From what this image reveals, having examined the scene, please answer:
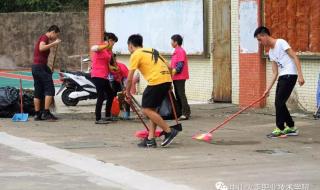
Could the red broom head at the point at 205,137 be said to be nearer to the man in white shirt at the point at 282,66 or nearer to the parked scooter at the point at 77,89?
the man in white shirt at the point at 282,66

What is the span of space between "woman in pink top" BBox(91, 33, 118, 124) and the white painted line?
2.35 meters

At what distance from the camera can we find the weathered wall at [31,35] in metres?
34.0

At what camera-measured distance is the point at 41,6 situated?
40.2 metres

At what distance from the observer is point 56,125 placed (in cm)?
1347

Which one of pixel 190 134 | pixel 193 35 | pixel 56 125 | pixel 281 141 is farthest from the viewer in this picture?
pixel 193 35

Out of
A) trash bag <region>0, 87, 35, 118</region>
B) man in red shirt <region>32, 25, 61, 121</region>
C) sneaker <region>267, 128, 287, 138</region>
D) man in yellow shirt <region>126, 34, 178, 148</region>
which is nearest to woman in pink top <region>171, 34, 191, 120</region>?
man in red shirt <region>32, 25, 61, 121</region>

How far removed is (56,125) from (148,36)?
7.44 m

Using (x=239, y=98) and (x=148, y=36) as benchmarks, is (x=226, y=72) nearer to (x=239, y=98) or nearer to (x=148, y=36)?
(x=239, y=98)

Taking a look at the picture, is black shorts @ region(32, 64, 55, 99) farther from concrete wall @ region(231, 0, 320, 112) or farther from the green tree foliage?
the green tree foliage

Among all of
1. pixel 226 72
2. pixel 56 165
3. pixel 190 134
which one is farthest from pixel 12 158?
pixel 226 72

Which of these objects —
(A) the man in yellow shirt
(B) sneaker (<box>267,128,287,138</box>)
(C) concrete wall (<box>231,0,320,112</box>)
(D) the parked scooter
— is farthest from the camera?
(D) the parked scooter

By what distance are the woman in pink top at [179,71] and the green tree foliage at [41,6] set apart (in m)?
26.8

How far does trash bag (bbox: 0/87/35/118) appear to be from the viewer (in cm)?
1481

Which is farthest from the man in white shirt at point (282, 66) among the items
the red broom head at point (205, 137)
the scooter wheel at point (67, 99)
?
the scooter wheel at point (67, 99)
